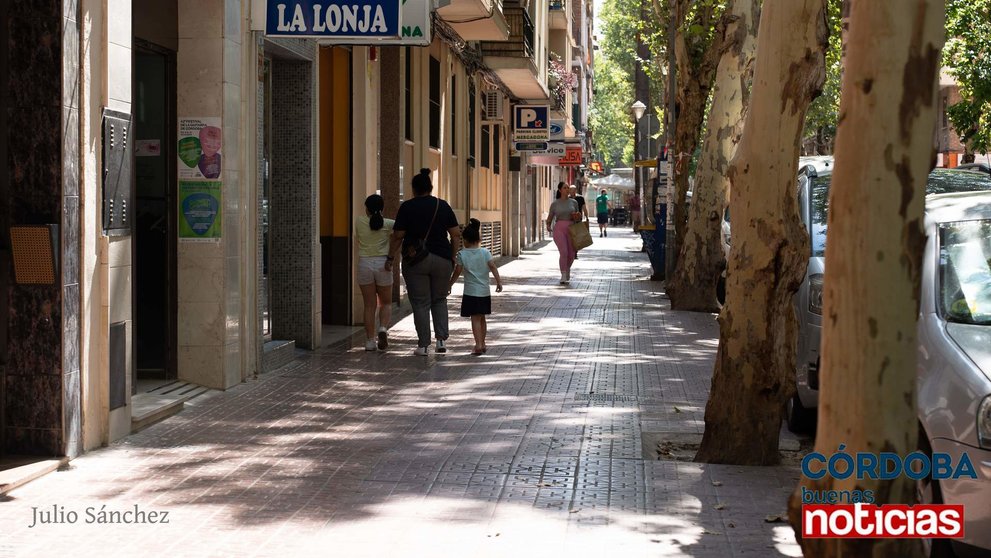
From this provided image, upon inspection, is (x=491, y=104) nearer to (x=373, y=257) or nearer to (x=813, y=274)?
(x=373, y=257)

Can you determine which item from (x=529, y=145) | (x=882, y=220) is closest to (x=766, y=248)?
(x=882, y=220)

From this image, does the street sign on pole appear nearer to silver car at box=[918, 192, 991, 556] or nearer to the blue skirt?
the blue skirt

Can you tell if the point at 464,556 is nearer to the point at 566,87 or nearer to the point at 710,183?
the point at 710,183

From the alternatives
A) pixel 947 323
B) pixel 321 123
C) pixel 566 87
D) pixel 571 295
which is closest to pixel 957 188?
pixel 947 323

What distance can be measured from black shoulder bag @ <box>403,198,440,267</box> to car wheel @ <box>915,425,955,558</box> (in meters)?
8.41

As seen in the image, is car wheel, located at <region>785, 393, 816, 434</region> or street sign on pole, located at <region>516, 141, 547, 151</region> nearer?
car wheel, located at <region>785, 393, 816, 434</region>

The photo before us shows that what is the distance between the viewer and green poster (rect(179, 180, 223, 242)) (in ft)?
36.7

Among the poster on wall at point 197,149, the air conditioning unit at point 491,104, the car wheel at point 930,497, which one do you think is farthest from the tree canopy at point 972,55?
the car wheel at point 930,497

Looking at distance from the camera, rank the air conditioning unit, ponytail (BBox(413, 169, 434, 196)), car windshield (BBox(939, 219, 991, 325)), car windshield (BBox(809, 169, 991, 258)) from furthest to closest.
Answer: the air conditioning unit → ponytail (BBox(413, 169, 434, 196)) → car windshield (BBox(809, 169, 991, 258)) → car windshield (BBox(939, 219, 991, 325))

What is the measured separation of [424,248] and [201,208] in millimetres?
3203

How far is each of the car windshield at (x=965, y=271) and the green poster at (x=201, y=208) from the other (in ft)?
19.8

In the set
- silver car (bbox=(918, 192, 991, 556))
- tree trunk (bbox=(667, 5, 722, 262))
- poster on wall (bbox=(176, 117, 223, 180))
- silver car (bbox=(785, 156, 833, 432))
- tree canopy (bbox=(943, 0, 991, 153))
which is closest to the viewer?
silver car (bbox=(918, 192, 991, 556))

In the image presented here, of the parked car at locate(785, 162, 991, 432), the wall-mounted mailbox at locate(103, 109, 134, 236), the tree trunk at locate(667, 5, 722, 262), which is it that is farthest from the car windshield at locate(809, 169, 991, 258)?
the tree trunk at locate(667, 5, 722, 262)

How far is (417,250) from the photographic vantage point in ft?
45.6
